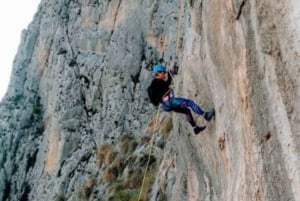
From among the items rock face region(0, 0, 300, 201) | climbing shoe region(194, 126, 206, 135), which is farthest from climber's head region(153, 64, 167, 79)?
climbing shoe region(194, 126, 206, 135)

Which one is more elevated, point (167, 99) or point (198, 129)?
point (167, 99)

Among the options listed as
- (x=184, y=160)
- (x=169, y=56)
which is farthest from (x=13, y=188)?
(x=184, y=160)

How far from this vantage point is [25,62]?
5338 cm

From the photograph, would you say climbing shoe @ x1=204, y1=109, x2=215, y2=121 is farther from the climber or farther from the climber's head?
the climber's head

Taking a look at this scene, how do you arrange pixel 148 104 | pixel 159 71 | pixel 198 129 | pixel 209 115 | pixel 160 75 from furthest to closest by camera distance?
pixel 148 104, pixel 198 129, pixel 209 115, pixel 160 75, pixel 159 71

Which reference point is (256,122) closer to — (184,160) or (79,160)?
(184,160)

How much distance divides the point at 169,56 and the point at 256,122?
28066mm

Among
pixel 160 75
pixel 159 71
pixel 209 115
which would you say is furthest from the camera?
pixel 209 115

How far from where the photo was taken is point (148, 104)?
38.2 metres

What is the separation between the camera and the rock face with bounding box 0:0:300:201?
8.37 m

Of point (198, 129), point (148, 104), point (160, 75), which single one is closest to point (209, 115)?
point (198, 129)

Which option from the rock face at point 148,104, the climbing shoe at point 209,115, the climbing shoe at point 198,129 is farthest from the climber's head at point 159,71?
the climbing shoe at point 198,129

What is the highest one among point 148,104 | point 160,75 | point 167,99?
point 148,104

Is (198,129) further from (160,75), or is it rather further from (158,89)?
(160,75)
